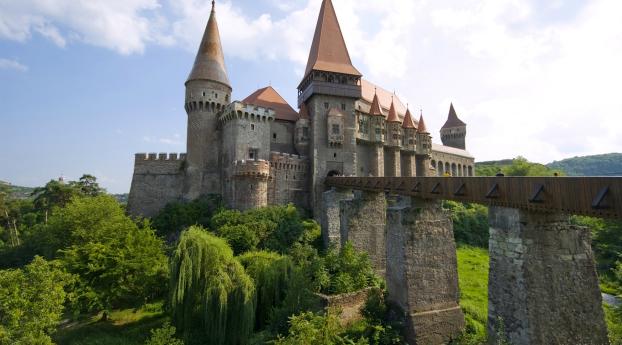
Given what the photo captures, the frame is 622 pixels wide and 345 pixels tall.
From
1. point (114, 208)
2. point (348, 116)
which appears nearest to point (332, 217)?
point (348, 116)

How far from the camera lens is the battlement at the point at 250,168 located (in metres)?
25.9

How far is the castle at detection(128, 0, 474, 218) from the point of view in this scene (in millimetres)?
27656

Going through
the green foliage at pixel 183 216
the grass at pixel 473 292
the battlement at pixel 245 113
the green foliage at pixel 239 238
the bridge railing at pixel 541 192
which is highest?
the battlement at pixel 245 113

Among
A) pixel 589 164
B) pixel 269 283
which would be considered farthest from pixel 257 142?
pixel 589 164

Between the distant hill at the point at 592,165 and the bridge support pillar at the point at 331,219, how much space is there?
Result: 107004 mm

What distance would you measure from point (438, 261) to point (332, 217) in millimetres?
12071

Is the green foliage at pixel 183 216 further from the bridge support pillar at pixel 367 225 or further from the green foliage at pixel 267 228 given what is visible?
the bridge support pillar at pixel 367 225

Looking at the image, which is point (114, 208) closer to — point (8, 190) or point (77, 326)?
point (77, 326)

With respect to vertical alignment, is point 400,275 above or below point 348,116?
below

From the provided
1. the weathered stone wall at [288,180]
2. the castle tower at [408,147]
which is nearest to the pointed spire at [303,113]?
the weathered stone wall at [288,180]

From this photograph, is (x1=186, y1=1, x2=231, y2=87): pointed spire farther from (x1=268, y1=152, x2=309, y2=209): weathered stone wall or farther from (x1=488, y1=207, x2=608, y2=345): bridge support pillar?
(x1=488, y1=207, x2=608, y2=345): bridge support pillar

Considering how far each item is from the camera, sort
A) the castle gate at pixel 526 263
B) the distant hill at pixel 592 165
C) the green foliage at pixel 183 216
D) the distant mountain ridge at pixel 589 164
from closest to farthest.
Answer: 1. the castle gate at pixel 526 263
2. the green foliage at pixel 183 216
3. the distant mountain ridge at pixel 589 164
4. the distant hill at pixel 592 165

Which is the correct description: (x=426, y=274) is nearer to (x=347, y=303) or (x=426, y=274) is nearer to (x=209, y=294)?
(x=347, y=303)

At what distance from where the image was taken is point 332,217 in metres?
24.6
